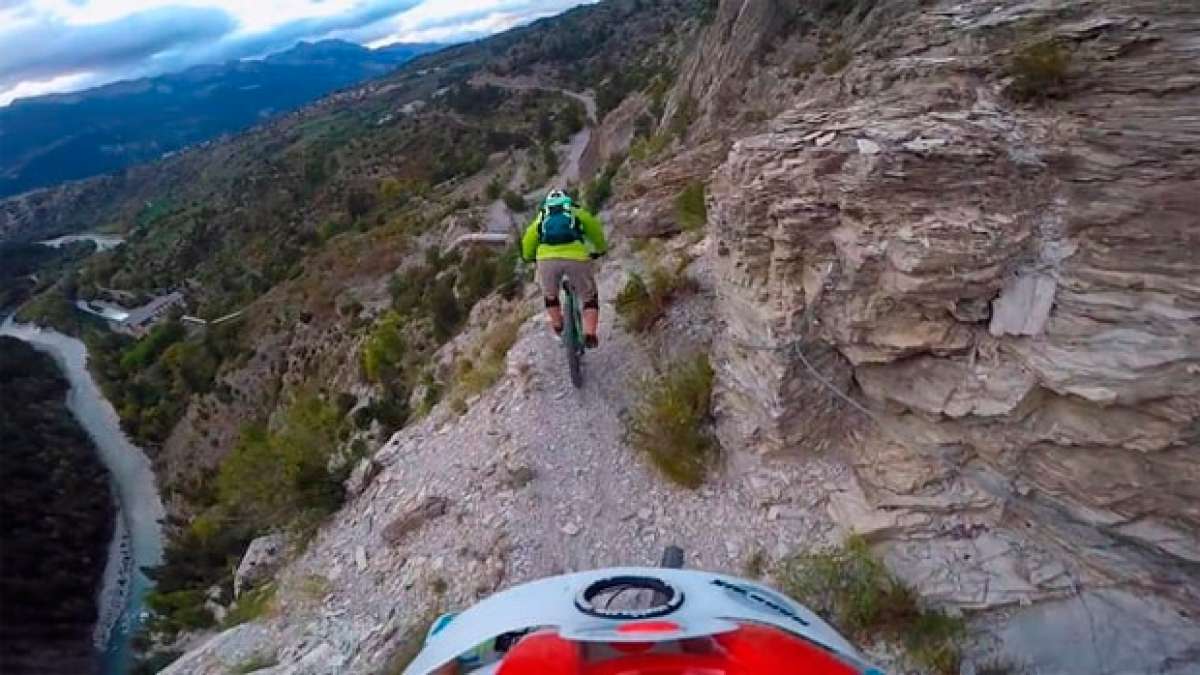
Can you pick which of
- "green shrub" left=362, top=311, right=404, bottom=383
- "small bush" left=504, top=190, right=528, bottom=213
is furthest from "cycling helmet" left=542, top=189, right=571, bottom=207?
"small bush" left=504, top=190, right=528, bottom=213

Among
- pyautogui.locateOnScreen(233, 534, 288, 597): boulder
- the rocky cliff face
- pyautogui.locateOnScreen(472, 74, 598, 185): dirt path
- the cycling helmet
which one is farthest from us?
pyautogui.locateOnScreen(472, 74, 598, 185): dirt path

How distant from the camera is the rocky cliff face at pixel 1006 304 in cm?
466

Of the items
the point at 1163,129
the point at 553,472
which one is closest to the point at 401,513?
the point at 553,472

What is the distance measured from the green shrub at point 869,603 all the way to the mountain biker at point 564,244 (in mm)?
3363

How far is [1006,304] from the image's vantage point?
5043mm

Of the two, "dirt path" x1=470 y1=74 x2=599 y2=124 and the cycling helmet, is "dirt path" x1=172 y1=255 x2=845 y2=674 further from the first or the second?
"dirt path" x1=470 y1=74 x2=599 y2=124

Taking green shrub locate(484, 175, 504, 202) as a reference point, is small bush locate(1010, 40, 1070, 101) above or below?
above

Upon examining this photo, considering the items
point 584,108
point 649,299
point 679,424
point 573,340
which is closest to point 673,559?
point 679,424

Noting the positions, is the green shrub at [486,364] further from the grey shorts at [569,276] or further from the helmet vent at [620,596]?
the helmet vent at [620,596]

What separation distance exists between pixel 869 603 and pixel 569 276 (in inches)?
154

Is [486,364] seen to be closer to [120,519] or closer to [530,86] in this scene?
[120,519]

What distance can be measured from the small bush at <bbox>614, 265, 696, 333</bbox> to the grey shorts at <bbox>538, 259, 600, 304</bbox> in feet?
2.97

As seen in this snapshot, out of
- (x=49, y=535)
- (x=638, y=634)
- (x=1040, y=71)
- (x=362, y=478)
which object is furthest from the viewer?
(x=49, y=535)

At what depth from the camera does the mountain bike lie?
26.0 feet
